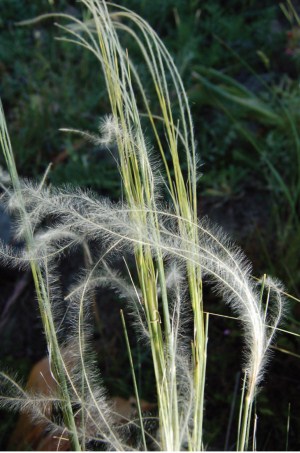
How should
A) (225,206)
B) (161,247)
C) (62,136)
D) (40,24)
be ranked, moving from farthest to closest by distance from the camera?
(40,24)
(62,136)
(225,206)
(161,247)

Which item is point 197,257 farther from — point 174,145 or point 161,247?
point 174,145

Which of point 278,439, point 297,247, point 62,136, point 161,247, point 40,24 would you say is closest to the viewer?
point 161,247

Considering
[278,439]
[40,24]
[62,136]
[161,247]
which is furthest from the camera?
[40,24]

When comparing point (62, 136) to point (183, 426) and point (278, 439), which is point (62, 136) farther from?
point (183, 426)

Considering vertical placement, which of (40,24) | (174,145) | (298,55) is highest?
(40,24)

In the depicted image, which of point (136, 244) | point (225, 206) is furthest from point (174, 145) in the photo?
point (225, 206)

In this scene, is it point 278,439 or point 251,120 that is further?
point 251,120

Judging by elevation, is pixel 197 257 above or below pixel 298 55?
below

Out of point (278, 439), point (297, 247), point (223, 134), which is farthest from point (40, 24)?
point (278, 439)

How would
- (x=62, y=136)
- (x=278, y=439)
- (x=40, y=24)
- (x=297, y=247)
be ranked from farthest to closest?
(x=40, y=24)
(x=62, y=136)
(x=297, y=247)
(x=278, y=439)
